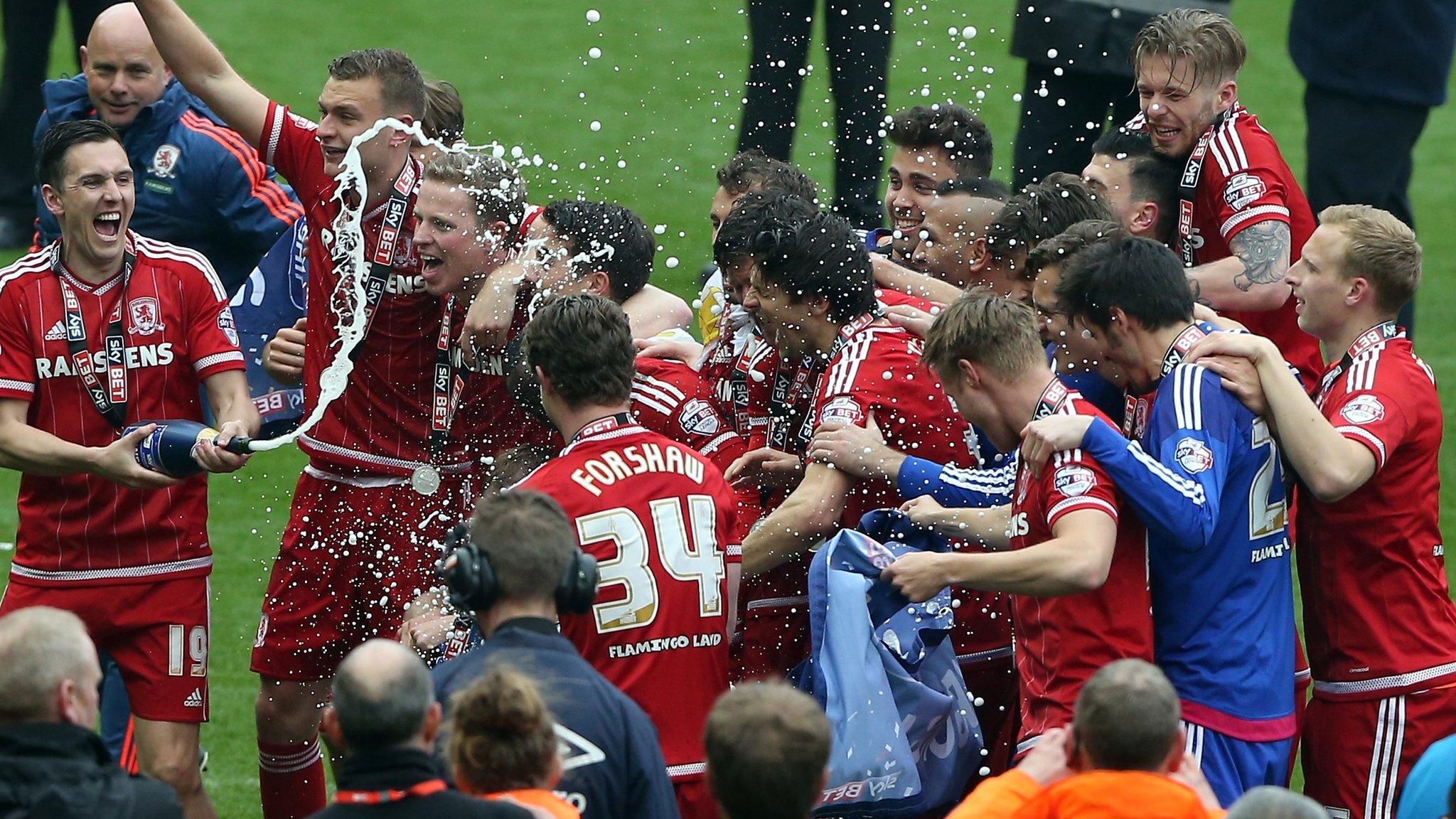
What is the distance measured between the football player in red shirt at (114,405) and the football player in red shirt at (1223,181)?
2.92 metres

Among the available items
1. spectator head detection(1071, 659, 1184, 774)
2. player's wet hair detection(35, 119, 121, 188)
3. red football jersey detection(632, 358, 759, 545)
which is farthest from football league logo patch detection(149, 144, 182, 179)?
spectator head detection(1071, 659, 1184, 774)

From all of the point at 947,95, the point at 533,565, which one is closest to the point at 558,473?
the point at 533,565

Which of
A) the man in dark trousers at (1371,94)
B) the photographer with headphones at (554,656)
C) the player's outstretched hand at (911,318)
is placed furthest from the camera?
the man in dark trousers at (1371,94)

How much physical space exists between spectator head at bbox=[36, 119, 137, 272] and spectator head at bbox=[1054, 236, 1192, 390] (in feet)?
9.09

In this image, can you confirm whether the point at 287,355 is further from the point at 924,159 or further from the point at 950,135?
the point at 950,135

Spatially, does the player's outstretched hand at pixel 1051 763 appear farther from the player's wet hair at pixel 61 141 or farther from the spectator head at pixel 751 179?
the player's wet hair at pixel 61 141

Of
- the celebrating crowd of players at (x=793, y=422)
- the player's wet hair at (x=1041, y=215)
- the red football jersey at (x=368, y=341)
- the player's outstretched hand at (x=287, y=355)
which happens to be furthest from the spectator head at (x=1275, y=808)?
the player's outstretched hand at (x=287, y=355)

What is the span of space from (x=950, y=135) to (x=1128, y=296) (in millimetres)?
1983

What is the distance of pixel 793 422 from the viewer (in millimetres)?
5250

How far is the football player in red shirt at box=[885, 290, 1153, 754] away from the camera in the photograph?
167 inches

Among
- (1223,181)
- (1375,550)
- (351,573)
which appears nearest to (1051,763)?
(1375,550)

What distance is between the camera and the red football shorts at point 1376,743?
4.71 meters

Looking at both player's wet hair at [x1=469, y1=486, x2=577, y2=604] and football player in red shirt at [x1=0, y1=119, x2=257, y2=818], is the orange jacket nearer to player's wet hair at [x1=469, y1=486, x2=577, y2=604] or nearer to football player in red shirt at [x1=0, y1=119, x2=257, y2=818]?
player's wet hair at [x1=469, y1=486, x2=577, y2=604]

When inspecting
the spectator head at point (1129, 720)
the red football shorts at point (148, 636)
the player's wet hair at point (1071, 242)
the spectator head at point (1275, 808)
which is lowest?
the red football shorts at point (148, 636)
